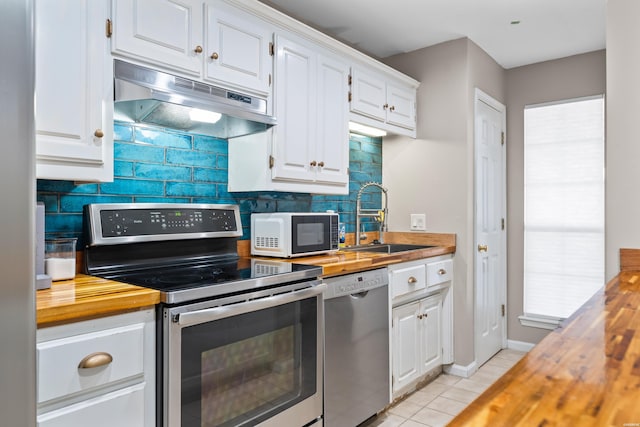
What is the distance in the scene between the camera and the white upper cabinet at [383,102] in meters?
2.82

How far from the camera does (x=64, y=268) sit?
5.15 ft

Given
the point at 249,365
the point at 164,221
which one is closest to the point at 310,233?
the point at 164,221

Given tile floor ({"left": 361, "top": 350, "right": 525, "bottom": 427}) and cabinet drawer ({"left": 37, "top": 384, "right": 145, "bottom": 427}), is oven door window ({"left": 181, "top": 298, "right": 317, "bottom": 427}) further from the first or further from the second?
tile floor ({"left": 361, "top": 350, "right": 525, "bottom": 427})

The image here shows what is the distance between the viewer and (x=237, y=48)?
2.07 meters

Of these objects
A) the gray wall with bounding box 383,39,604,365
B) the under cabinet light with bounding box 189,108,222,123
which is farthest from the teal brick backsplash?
the gray wall with bounding box 383,39,604,365

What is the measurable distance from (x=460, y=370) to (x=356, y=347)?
1.34m

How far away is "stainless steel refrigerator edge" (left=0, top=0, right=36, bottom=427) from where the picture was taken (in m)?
0.75

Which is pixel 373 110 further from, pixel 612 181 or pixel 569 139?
pixel 569 139

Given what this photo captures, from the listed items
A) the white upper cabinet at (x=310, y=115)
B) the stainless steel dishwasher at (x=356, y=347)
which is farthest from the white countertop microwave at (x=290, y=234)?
the stainless steel dishwasher at (x=356, y=347)

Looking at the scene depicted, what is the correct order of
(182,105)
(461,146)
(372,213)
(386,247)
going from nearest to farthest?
(182,105) < (461,146) < (386,247) < (372,213)

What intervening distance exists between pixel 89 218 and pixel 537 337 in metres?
3.59

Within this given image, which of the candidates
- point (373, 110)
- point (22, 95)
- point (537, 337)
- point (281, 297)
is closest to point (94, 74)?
point (22, 95)

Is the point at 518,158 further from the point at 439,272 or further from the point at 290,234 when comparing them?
the point at 290,234

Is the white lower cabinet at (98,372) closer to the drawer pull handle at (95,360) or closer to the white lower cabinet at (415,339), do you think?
the drawer pull handle at (95,360)
